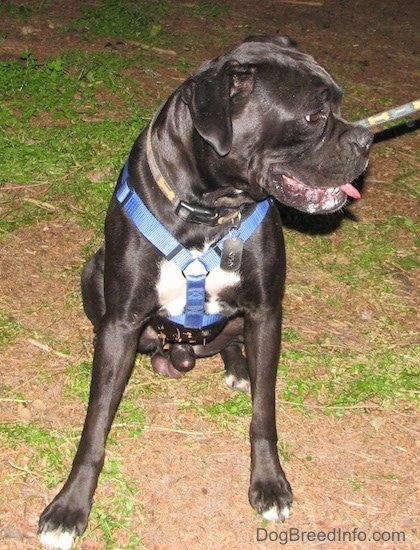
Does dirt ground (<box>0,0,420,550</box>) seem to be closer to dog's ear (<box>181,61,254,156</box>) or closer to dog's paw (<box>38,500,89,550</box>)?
dog's paw (<box>38,500,89,550</box>)

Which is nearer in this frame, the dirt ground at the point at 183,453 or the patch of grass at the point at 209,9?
the dirt ground at the point at 183,453

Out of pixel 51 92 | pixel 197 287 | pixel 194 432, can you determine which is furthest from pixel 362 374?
pixel 51 92

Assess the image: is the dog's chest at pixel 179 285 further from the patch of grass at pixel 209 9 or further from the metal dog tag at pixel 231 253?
the patch of grass at pixel 209 9

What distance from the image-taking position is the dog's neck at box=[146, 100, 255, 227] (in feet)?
11.3

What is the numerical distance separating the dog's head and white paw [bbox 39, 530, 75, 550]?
1.56m

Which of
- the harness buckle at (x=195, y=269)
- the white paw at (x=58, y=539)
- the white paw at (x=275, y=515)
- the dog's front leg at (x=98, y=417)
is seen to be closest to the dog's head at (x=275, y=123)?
the harness buckle at (x=195, y=269)

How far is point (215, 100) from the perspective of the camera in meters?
3.15

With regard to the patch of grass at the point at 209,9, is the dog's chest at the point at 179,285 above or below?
above

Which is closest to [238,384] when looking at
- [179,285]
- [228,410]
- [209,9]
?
[228,410]

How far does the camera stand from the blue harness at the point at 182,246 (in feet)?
11.3

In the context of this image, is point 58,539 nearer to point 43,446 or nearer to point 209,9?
point 43,446

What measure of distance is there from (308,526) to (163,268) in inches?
49.2

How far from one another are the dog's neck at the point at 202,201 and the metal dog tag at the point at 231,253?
8cm

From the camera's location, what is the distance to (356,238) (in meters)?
5.52
